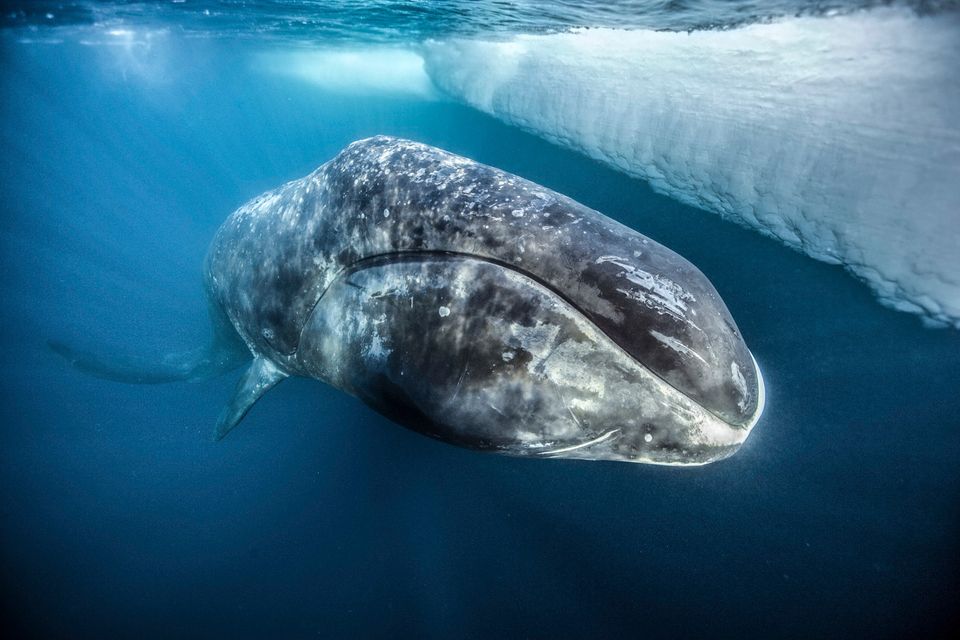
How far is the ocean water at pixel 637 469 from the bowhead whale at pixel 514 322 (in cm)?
426

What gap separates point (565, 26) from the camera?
971 centimetres

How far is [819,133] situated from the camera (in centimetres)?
537

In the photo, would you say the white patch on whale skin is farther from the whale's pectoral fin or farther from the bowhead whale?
the whale's pectoral fin

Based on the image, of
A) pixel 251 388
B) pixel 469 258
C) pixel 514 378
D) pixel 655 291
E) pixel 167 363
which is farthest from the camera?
pixel 167 363

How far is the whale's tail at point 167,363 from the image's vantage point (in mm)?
9516

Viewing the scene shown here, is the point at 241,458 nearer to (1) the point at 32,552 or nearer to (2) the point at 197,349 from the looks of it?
(2) the point at 197,349

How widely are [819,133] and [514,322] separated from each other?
5661 mm

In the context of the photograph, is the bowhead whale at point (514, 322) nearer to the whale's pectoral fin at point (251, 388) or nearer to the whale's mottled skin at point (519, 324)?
the whale's mottled skin at point (519, 324)

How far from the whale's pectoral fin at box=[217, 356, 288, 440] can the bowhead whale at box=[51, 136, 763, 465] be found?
2.18m

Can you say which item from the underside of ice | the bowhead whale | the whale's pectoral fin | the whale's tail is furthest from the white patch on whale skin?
the whale's tail

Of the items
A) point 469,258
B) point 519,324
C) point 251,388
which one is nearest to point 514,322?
point 519,324

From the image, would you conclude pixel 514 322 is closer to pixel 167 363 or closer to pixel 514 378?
pixel 514 378

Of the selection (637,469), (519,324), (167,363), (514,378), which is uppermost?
(519,324)

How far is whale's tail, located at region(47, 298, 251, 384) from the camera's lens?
952 cm
